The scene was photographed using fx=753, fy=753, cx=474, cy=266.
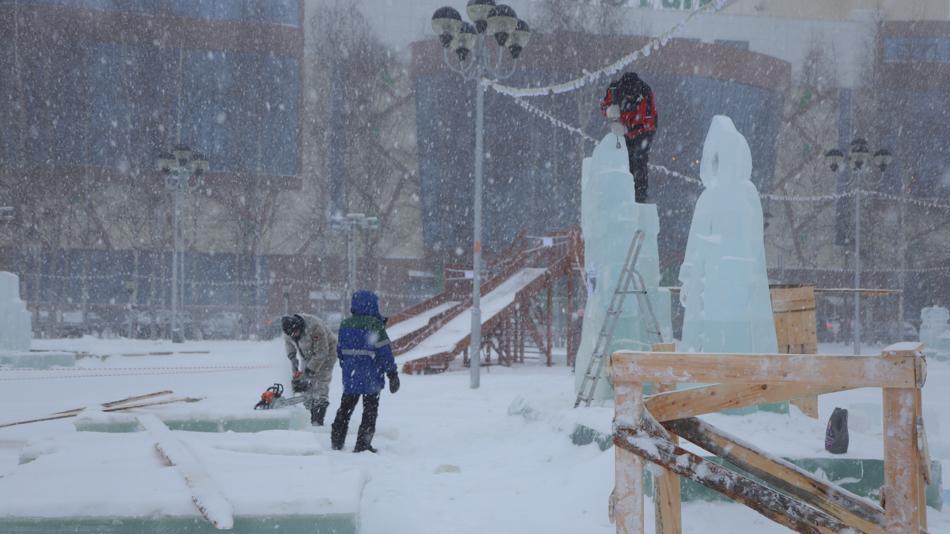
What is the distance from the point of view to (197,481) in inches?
167

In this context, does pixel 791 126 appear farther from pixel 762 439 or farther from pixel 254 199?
pixel 762 439

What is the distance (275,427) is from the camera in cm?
751

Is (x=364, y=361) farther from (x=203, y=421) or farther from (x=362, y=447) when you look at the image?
(x=203, y=421)

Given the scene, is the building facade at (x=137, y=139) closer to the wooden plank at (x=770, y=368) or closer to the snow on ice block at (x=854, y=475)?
the snow on ice block at (x=854, y=475)

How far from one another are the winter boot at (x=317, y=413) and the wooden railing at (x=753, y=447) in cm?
604

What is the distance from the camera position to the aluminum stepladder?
8.86m

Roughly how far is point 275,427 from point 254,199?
24.0 meters

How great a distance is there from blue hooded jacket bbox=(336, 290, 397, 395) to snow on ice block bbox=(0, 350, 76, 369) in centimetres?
1126

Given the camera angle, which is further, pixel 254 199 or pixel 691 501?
pixel 254 199

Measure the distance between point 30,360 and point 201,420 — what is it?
425 inches

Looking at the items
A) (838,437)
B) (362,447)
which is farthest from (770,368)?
(362,447)

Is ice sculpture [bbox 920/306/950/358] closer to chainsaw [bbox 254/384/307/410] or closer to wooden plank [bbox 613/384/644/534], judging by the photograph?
chainsaw [bbox 254/384/307/410]

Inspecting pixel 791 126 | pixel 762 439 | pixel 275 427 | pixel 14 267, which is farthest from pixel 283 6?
pixel 762 439

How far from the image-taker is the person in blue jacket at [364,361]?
755 cm
